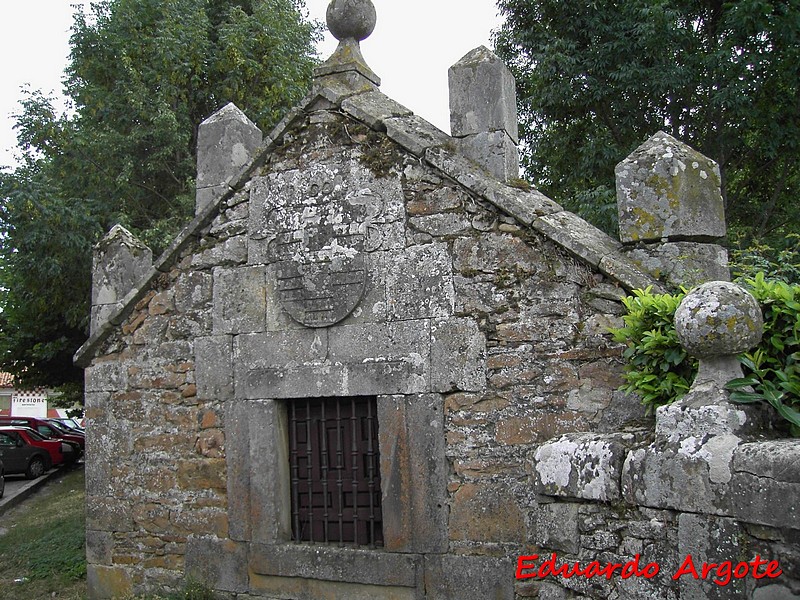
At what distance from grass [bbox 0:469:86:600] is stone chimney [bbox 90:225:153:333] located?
2.76 meters

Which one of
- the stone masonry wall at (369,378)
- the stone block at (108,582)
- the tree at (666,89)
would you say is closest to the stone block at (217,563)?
the stone masonry wall at (369,378)

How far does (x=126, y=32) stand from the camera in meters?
14.5

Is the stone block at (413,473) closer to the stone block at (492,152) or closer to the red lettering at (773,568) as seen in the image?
the stone block at (492,152)

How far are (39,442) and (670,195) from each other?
61.1 feet

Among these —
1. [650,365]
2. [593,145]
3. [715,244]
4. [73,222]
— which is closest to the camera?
[650,365]

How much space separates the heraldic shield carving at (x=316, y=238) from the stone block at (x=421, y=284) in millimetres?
253

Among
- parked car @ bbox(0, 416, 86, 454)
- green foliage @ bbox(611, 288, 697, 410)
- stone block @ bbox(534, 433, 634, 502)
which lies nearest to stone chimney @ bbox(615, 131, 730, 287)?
green foliage @ bbox(611, 288, 697, 410)

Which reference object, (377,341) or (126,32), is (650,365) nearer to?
(377,341)

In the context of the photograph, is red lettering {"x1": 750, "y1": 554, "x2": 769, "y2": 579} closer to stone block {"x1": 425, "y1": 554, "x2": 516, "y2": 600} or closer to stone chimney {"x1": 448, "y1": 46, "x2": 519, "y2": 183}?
stone block {"x1": 425, "y1": 554, "x2": 516, "y2": 600}

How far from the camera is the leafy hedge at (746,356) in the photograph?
291 cm

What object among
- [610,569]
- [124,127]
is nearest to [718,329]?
[610,569]

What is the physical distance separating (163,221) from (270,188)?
7379mm

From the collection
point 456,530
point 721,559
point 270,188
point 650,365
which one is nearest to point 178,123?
point 270,188

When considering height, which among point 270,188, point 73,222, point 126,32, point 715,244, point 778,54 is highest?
point 126,32
